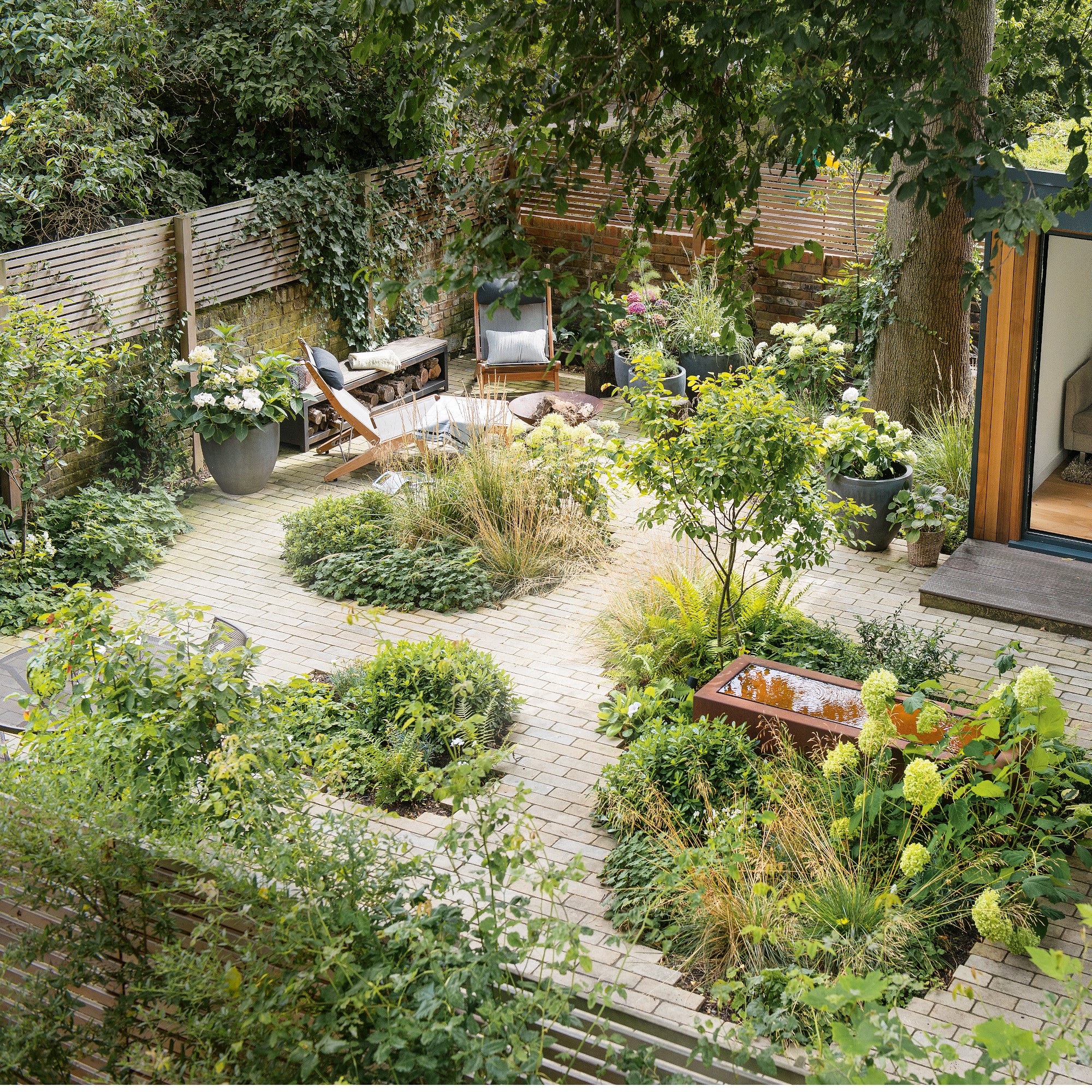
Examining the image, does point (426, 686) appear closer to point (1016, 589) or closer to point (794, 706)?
point (794, 706)

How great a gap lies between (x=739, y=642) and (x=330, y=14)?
6.76m

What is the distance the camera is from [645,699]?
5.53 metres

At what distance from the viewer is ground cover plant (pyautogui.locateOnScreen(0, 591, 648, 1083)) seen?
2297 millimetres

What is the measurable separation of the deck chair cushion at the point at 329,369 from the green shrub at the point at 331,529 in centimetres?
148

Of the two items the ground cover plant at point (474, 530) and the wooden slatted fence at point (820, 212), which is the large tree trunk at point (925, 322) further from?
the ground cover plant at point (474, 530)

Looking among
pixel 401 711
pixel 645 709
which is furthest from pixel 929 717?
pixel 401 711

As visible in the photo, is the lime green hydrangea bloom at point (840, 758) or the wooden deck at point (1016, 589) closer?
the lime green hydrangea bloom at point (840, 758)

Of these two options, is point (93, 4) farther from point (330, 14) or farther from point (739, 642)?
point (739, 642)

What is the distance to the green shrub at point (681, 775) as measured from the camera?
15.5 ft

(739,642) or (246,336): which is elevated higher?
(246,336)

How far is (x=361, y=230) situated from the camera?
10.1 metres

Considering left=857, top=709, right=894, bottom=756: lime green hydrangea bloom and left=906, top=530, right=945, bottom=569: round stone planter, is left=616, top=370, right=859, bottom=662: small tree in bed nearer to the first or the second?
left=857, top=709, right=894, bottom=756: lime green hydrangea bloom

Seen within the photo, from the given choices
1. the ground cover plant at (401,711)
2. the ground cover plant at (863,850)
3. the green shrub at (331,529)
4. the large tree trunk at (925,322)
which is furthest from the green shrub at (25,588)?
the large tree trunk at (925,322)

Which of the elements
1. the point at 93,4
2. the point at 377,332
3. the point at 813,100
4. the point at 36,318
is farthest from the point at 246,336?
the point at 813,100
